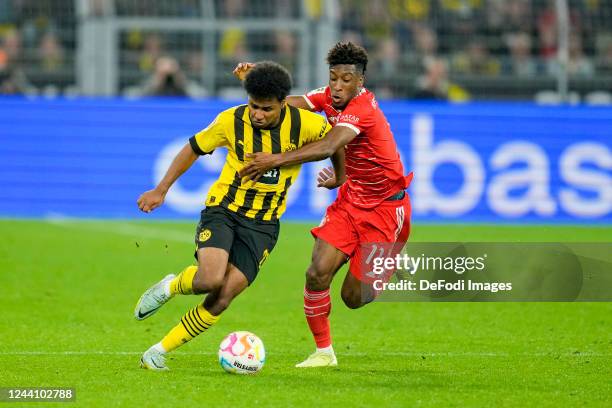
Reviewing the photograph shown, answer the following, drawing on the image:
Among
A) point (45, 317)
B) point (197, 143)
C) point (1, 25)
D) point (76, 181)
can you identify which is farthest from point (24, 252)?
point (197, 143)

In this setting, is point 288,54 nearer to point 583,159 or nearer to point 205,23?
point 205,23

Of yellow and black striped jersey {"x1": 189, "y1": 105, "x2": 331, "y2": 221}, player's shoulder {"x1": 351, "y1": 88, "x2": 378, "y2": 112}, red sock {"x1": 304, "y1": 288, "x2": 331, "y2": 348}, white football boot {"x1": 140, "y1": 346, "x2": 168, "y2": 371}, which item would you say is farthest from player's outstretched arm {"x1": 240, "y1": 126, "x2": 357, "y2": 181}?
white football boot {"x1": 140, "y1": 346, "x2": 168, "y2": 371}

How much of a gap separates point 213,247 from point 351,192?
3.95ft

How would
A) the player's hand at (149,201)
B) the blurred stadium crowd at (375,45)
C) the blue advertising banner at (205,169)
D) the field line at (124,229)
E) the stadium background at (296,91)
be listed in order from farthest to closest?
the blurred stadium crowd at (375,45), the blue advertising banner at (205,169), the stadium background at (296,91), the field line at (124,229), the player's hand at (149,201)

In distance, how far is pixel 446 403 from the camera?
252 inches

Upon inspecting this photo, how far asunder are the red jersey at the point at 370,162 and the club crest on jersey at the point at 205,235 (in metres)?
1.10

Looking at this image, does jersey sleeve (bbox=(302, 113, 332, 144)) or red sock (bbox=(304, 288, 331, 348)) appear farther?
red sock (bbox=(304, 288, 331, 348))

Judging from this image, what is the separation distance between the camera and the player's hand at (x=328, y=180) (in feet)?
25.6

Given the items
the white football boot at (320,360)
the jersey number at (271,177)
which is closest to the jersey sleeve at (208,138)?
the jersey number at (271,177)

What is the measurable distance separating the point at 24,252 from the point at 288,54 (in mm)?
5181

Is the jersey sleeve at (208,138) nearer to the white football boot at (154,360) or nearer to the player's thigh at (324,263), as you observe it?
the player's thigh at (324,263)

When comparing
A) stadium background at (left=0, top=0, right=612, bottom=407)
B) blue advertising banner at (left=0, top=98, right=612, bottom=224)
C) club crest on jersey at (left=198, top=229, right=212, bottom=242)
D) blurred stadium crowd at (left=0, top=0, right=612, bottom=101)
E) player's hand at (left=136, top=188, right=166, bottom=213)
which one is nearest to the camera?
player's hand at (left=136, top=188, right=166, bottom=213)

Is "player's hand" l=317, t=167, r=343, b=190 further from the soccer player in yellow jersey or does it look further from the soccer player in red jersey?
the soccer player in yellow jersey

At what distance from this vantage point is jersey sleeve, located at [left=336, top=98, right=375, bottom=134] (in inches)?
296
